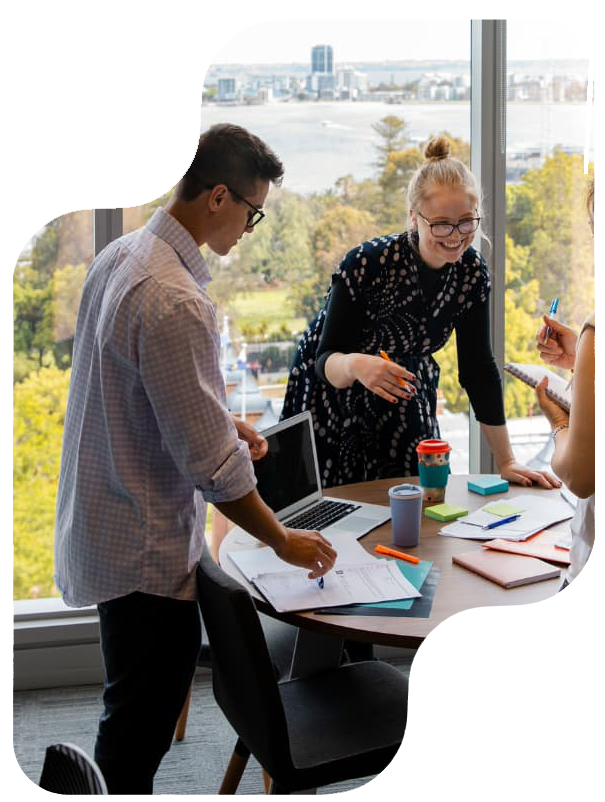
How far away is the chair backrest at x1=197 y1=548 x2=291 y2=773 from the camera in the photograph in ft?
5.05

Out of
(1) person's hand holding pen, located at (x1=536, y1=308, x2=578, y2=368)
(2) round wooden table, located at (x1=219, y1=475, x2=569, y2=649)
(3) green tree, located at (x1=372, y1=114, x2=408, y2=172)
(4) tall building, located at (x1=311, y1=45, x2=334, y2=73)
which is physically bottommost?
(2) round wooden table, located at (x1=219, y1=475, x2=569, y2=649)

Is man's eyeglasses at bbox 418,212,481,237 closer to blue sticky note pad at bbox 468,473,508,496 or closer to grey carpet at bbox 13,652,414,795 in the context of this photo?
blue sticky note pad at bbox 468,473,508,496

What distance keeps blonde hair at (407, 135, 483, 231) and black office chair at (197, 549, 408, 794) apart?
1182 mm

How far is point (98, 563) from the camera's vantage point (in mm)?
1620

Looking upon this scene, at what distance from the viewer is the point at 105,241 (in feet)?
9.93

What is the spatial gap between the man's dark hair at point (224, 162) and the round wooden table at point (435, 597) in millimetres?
815

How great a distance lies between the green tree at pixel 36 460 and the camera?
303cm

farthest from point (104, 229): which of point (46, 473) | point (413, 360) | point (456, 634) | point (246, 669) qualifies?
point (456, 634)

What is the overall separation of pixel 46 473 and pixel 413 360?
4.44ft

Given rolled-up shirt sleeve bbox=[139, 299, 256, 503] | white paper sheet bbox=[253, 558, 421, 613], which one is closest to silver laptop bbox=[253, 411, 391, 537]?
white paper sheet bbox=[253, 558, 421, 613]

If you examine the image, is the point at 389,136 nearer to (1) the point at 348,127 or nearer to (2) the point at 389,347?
(1) the point at 348,127

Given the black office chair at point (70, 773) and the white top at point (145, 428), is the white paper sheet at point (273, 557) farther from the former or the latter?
the black office chair at point (70, 773)

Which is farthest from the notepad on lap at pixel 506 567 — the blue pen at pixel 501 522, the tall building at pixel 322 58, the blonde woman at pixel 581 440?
the tall building at pixel 322 58

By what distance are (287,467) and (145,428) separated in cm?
67
